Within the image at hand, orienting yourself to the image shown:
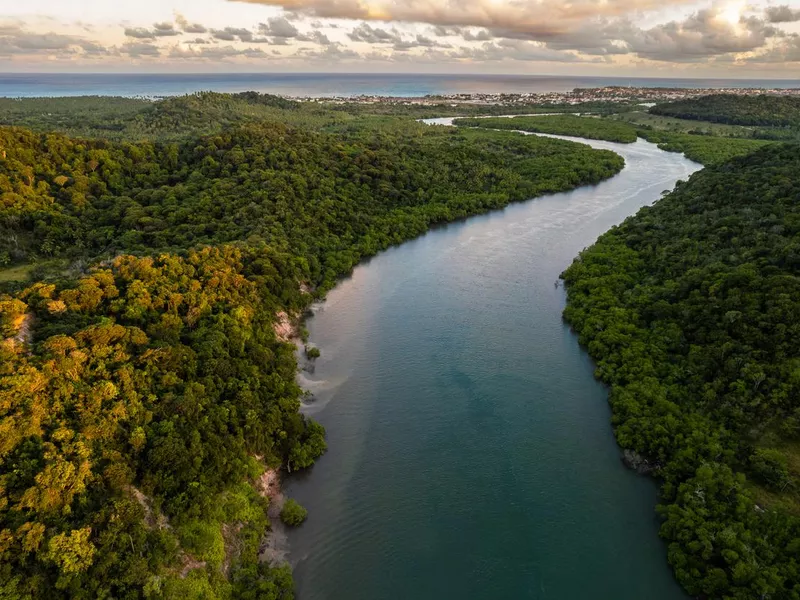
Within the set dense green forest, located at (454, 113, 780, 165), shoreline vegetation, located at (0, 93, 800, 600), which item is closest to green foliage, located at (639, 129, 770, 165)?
dense green forest, located at (454, 113, 780, 165)

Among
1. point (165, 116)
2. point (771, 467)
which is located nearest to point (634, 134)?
point (165, 116)

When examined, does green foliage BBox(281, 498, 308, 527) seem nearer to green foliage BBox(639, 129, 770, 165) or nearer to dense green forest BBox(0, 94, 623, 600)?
dense green forest BBox(0, 94, 623, 600)

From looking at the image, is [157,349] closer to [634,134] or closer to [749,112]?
[634,134]

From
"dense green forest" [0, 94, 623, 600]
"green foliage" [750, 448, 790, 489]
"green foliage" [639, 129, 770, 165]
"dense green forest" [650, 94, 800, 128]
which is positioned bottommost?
"green foliage" [750, 448, 790, 489]

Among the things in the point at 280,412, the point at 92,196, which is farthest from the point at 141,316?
the point at 92,196

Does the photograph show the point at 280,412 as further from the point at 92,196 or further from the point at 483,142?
the point at 483,142

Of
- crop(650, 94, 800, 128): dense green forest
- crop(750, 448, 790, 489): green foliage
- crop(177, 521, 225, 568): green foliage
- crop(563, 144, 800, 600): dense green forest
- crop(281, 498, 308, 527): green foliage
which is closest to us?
crop(177, 521, 225, 568): green foliage

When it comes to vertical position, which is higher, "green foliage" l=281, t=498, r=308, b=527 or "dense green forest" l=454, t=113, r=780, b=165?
"dense green forest" l=454, t=113, r=780, b=165
